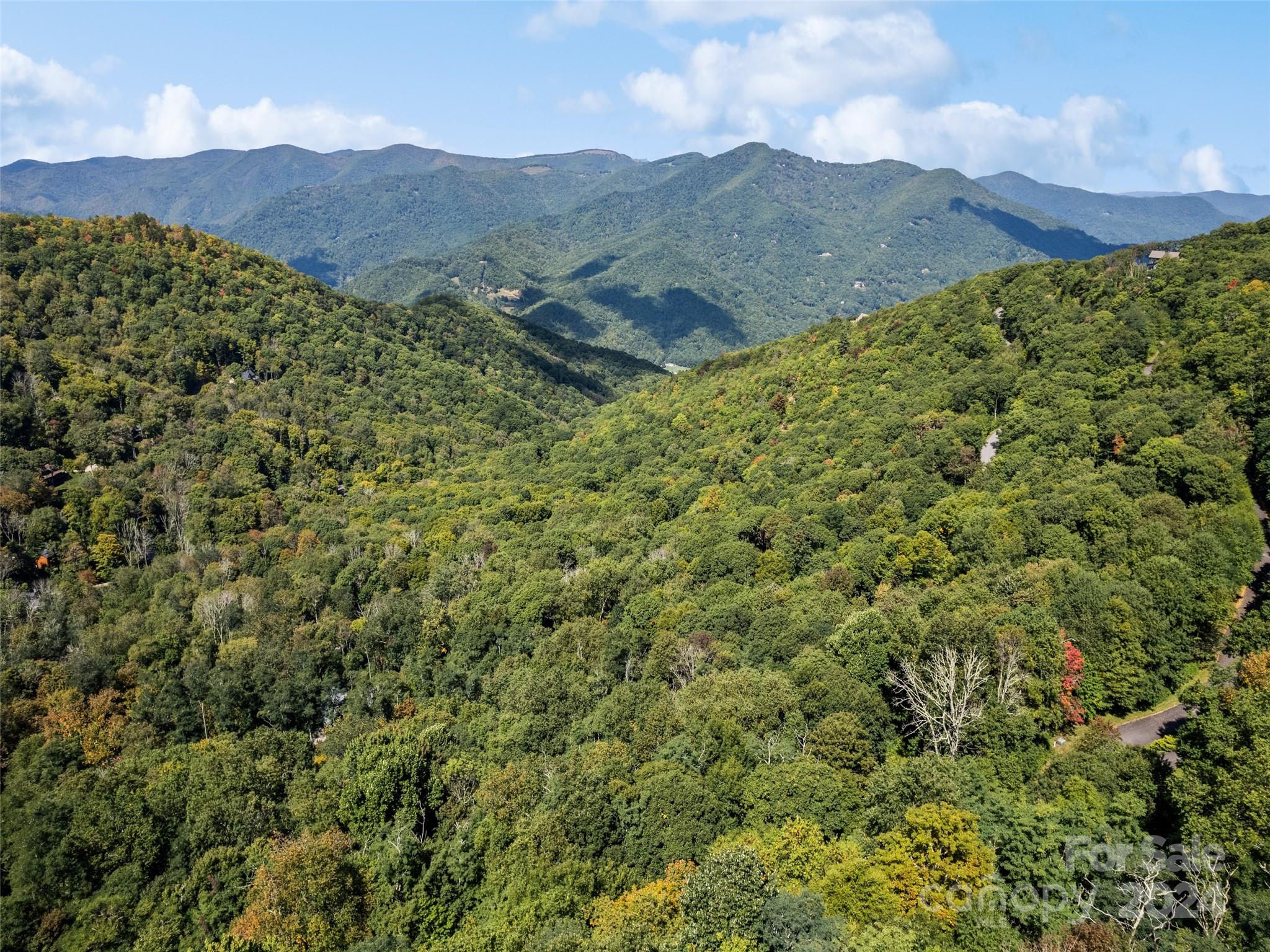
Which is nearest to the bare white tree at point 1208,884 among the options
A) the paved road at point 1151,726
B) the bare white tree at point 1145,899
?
the bare white tree at point 1145,899

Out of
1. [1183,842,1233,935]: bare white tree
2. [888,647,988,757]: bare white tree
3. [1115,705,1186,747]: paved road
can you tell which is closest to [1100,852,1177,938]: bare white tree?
[1183,842,1233,935]: bare white tree

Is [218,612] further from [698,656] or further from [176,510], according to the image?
[698,656]

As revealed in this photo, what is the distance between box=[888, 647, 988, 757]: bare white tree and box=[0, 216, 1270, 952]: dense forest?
1.62ft

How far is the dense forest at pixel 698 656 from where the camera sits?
2641 centimetres

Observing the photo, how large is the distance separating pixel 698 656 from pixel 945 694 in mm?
18369

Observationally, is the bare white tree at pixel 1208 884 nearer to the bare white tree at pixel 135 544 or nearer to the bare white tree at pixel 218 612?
the bare white tree at pixel 218 612

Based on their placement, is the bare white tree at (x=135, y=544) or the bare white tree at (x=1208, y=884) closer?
the bare white tree at (x=1208, y=884)

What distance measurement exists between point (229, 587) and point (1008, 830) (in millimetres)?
75417

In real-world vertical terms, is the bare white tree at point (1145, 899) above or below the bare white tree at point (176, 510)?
above

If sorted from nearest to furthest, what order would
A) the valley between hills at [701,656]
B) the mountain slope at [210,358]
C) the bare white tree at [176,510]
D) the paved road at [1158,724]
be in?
the valley between hills at [701,656] < the paved road at [1158,724] < the bare white tree at [176,510] < the mountain slope at [210,358]

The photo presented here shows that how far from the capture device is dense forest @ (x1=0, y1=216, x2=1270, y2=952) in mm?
26406

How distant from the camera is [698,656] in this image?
51031mm

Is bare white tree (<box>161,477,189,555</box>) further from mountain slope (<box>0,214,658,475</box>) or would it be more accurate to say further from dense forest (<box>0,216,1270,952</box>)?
mountain slope (<box>0,214,658,475</box>)

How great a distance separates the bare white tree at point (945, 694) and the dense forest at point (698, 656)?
1.62 ft
